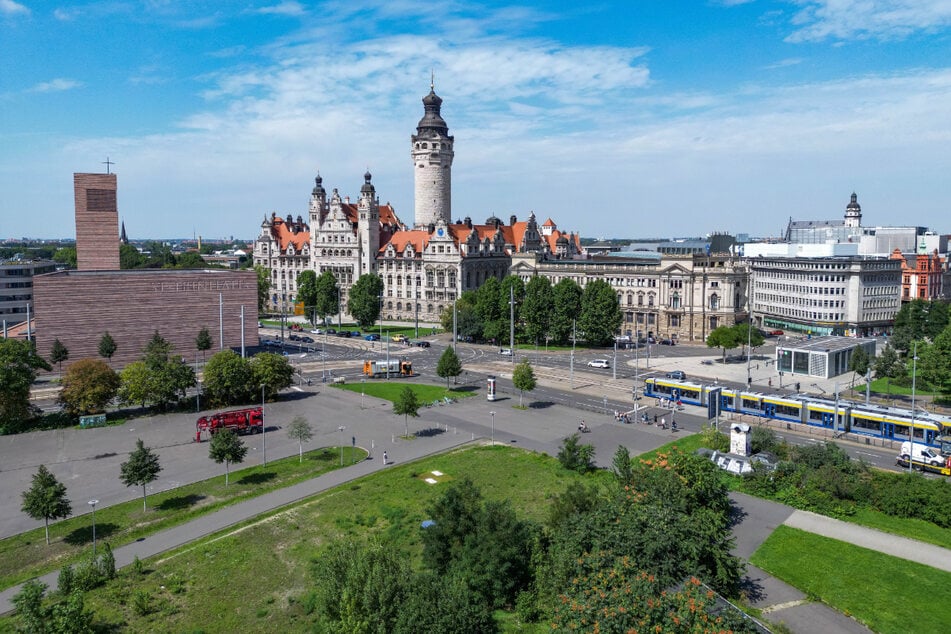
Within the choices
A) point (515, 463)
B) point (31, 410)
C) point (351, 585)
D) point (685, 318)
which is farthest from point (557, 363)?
point (351, 585)

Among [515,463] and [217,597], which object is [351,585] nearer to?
[217,597]

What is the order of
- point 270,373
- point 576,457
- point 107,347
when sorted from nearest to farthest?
point 576,457 → point 270,373 → point 107,347

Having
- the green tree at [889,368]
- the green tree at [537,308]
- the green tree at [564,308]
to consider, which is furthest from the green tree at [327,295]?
the green tree at [889,368]

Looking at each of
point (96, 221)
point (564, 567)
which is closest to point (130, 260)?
point (96, 221)

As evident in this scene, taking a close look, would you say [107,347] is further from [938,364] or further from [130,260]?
[130,260]

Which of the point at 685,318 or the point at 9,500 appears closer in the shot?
the point at 9,500

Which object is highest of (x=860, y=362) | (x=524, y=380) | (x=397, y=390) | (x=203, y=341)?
(x=203, y=341)
